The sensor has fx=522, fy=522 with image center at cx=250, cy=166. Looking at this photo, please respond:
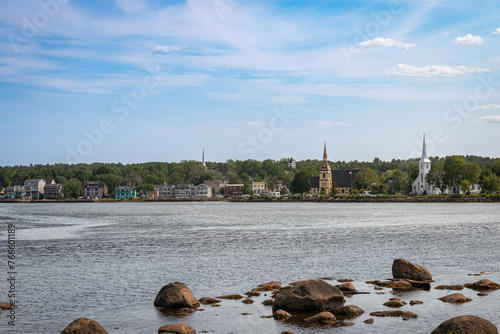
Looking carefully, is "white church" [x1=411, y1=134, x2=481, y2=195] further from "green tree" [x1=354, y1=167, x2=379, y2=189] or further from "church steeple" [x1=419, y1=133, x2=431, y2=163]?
"green tree" [x1=354, y1=167, x2=379, y2=189]

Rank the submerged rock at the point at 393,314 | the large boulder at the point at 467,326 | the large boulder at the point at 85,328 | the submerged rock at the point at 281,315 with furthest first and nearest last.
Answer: the submerged rock at the point at 393,314, the submerged rock at the point at 281,315, the large boulder at the point at 85,328, the large boulder at the point at 467,326

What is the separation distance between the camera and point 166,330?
17.9 meters

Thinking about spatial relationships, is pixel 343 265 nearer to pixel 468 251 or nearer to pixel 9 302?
pixel 468 251

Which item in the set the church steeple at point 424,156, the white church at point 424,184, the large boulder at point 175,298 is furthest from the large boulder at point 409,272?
the church steeple at point 424,156

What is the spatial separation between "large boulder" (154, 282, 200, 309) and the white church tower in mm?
159521

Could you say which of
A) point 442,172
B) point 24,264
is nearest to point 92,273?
point 24,264

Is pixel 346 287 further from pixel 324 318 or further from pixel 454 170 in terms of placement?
pixel 454 170

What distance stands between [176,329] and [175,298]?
3983mm

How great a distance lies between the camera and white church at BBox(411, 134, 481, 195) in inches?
6531

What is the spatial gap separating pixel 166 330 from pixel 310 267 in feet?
52.2

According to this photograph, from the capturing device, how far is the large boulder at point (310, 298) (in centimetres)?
2089

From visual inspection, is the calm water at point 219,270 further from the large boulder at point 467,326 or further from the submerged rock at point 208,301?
the large boulder at point 467,326

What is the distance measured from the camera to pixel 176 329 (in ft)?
58.5

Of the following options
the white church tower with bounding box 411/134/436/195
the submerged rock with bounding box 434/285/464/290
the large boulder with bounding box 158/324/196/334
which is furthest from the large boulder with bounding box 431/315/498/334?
the white church tower with bounding box 411/134/436/195
